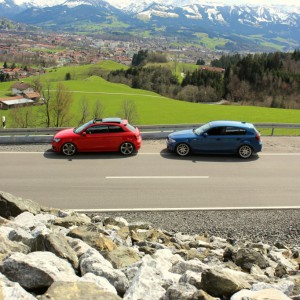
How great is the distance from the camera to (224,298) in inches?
203

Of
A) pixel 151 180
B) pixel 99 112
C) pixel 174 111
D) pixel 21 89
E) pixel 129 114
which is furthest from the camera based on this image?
pixel 21 89

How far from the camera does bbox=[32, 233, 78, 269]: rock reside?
19.3 ft

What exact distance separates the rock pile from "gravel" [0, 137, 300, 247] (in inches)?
20.3

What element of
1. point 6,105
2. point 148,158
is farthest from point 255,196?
point 6,105

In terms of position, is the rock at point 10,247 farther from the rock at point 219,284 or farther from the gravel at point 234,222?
the gravel at point 234,222

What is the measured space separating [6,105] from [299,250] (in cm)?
7457

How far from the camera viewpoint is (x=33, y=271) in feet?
16.4

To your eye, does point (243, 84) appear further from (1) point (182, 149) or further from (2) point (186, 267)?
(2) point (186, 267)

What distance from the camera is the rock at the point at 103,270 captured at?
17.3 feet

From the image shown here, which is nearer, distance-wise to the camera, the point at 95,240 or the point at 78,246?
the point at 78,246

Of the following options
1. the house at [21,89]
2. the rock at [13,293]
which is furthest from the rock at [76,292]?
the house at [21,89]

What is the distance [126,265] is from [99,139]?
10091 mm

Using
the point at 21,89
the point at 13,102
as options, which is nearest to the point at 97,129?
the point at 13,102

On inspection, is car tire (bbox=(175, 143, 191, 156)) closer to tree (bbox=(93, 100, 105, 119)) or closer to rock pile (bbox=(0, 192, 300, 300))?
rock pile (bbox=(0, 192, 300, 300))
